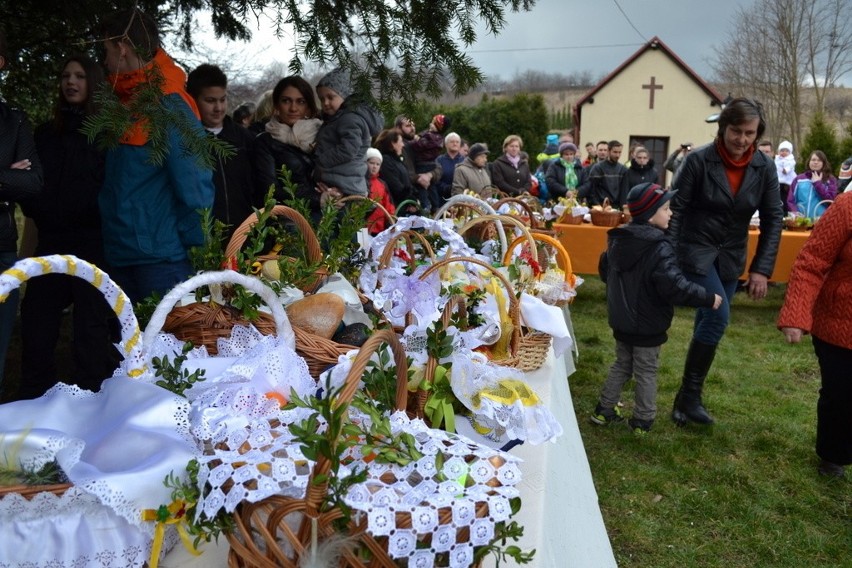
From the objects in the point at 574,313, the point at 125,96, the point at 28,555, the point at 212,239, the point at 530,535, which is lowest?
the point at 574,313

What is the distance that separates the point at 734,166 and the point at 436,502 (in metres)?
3.20

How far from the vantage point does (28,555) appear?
3.53 ft

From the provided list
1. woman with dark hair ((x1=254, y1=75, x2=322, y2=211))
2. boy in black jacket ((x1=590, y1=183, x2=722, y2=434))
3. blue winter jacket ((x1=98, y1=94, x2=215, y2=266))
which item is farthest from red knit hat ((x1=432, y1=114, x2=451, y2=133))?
blue winter jacket ((x1=98, y1=94, x2=215, y2=266))

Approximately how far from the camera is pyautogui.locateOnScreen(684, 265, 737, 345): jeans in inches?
148

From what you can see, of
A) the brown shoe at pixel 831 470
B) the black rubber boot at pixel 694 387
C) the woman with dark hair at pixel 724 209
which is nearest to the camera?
the brown shoe at pixel 831 470

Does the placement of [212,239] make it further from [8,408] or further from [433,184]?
[433,184]

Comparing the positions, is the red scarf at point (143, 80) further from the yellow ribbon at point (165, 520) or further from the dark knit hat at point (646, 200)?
the dark knit hat at point (646, 200)

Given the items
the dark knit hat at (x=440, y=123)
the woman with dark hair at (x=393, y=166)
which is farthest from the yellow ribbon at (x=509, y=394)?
the dark knit hat at (x=440, y=123)

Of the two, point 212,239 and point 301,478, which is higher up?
point 212,239

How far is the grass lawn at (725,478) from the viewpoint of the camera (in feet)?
9.43

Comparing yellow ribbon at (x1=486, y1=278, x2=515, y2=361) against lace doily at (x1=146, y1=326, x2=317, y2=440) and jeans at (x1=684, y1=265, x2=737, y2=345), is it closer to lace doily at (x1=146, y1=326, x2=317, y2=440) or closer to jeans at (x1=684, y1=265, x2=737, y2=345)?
lace doily at (x1=146, y1=326, x2=317, y2=440)

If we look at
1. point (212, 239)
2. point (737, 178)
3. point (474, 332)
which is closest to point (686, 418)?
point (737, 178)

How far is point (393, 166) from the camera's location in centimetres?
639

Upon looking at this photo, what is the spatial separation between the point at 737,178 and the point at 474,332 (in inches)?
91.7
